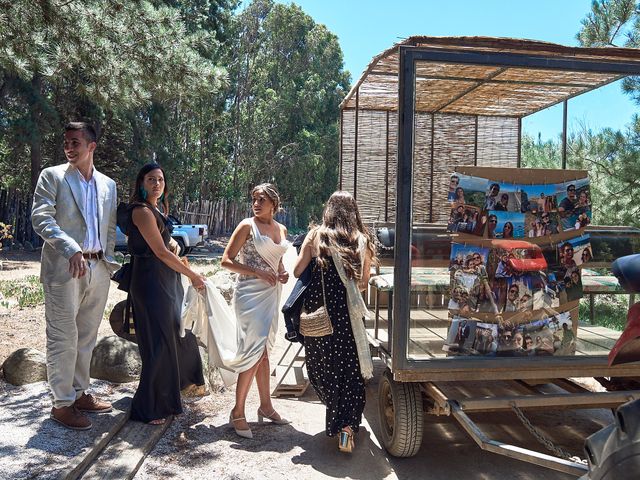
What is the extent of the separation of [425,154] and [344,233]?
302cm

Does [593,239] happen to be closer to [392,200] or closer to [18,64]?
[392,200]

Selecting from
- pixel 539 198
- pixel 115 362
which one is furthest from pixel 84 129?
pixel 539 198

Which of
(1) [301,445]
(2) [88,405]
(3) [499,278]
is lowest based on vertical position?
(1) [301,445]

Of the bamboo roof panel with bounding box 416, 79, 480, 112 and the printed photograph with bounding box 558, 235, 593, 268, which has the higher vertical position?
the bamboo roof panel with bounding box 416, 79, 480, 112

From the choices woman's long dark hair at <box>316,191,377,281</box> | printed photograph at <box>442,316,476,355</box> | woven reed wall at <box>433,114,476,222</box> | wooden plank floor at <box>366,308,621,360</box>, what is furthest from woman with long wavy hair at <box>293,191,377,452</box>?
woven reed wall at <box>433,114,476,222</box>

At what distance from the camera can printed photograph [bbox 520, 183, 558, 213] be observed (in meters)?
3.93

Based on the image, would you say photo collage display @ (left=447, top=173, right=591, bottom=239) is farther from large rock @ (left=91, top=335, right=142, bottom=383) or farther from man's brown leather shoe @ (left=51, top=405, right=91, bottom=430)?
large rock @ (left=91, top=335, right=142, bottom=383)

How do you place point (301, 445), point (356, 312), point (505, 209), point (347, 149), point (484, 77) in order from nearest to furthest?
point (505, 209), point (356, 312), point (301, 445), point (484, 77), point (347, 149)

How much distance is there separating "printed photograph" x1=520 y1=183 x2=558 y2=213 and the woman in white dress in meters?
1.81

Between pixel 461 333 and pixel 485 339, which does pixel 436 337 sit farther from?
pixel 485 339

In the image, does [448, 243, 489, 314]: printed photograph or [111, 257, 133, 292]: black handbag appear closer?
[448, 243, 489, 314]: printed photograph

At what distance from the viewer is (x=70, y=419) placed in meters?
4.00

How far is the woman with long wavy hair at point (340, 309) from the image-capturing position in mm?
4105

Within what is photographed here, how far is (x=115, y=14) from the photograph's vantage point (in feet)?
18.3
